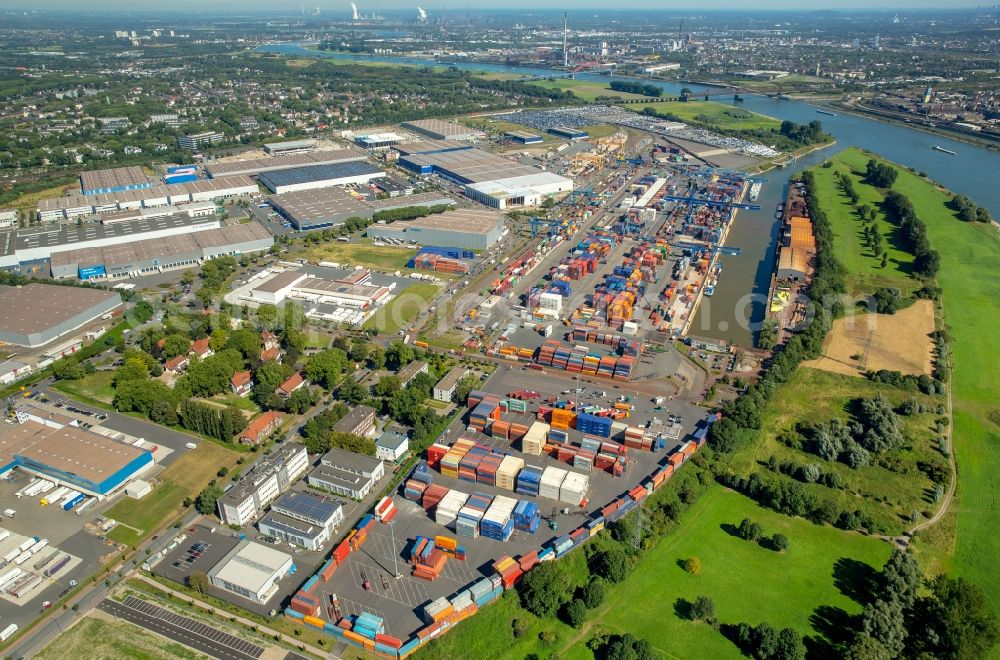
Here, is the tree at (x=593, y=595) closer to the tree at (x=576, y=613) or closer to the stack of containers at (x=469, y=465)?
the tree at (x=576, y=613)

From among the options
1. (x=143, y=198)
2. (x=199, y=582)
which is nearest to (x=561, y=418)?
(x=199, y=582)

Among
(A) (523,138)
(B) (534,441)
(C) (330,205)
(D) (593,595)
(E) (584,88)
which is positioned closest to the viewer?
(D) (593,595)

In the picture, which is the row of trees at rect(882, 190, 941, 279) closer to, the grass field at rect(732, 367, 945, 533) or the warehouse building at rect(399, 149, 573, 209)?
the grass field at rect(732, 367, 945, 533)

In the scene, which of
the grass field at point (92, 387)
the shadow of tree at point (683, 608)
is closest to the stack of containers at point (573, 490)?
the shadow of tree at point (683, 608)

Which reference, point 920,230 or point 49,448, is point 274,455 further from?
point 920,230

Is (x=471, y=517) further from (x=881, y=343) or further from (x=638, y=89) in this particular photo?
(x=638, y=89)

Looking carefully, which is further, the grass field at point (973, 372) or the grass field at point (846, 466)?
the grass field at point (846, 466)

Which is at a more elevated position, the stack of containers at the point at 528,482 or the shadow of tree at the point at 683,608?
the stack of containers at the point at 528,482
